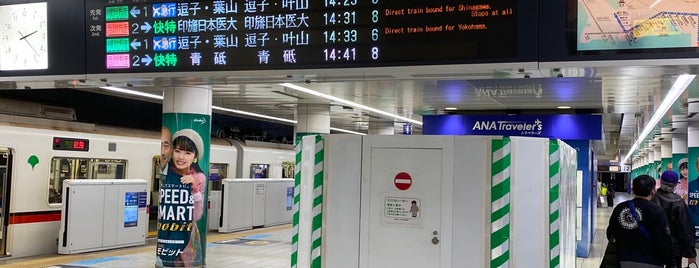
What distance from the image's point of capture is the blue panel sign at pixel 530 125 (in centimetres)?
1141

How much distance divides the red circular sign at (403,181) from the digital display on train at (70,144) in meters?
9.22

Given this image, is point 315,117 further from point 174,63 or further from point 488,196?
point 488,196

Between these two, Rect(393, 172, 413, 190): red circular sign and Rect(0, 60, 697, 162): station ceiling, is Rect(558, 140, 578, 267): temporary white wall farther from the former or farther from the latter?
Rect(393, 172, 413, 190): red circular sign

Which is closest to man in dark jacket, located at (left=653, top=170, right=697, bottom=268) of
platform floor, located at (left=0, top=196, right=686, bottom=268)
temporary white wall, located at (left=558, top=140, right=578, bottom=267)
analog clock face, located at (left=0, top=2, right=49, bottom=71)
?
temporary white wall, located at (left=558, top=140, right=578, bottom=267)

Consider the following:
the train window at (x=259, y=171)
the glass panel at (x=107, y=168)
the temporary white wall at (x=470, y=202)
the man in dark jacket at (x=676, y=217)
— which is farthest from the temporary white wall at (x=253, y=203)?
the temporary white wall at (x=470, y=202)

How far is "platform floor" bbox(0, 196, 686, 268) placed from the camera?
10.5 meters

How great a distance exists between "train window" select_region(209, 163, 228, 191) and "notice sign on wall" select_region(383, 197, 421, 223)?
12.9 meters

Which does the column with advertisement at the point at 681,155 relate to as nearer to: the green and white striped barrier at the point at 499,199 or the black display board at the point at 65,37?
the green and white striped barrier at the point at 499,199

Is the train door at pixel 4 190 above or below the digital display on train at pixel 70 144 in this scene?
below

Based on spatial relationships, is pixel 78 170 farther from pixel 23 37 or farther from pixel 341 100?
pixel 23 37

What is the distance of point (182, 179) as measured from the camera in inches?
392

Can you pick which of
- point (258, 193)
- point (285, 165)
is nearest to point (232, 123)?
point (285, 165)

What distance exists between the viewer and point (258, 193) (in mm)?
17250

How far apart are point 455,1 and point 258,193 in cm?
1371
